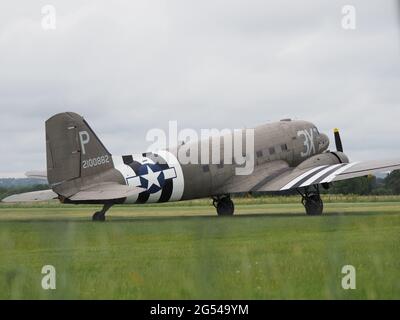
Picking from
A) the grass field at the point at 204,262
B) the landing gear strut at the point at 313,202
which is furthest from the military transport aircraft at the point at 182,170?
the grass field at the point at 204,262

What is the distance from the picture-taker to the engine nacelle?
40.0 meters

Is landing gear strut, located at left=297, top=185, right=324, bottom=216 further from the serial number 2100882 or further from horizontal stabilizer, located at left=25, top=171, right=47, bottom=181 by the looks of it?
horizontal stabilizer, located at left=25, top=171, right=47, bottom=181

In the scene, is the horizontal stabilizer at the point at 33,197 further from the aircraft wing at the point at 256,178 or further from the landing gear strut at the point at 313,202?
the landing gear strut at the point at 313,202

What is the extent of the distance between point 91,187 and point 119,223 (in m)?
2.24

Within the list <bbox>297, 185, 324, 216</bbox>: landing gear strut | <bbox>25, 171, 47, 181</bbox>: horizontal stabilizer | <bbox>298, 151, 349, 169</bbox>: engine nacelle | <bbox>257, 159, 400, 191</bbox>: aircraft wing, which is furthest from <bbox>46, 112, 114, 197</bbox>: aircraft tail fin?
<bbox>298, 151, 349, 169</bbox>: engine nacelle

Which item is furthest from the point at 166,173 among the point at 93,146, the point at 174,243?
the point at 174,243

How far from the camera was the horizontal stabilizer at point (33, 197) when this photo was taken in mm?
34531

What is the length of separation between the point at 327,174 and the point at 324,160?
3.75 metres

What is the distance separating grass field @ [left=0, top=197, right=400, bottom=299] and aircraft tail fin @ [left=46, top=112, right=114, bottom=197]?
5303 mm

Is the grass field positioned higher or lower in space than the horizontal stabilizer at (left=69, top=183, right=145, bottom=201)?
lower

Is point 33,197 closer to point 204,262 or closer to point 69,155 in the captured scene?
point 69,155

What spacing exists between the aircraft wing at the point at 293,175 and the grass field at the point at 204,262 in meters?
10.6

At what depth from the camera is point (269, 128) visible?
4097cm
